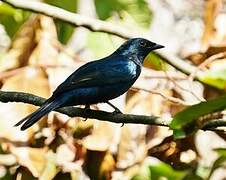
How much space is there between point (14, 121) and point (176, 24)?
2.49 m

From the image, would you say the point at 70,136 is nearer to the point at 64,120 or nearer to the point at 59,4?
the point at 64,120

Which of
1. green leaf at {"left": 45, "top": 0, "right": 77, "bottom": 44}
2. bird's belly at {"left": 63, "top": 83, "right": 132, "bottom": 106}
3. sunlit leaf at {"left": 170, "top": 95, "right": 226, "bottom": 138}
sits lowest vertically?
bird's belly at {"left": 63, "top": 83, "right": 132, "bottom": 106}

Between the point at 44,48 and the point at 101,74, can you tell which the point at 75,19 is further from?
the point at 101,74

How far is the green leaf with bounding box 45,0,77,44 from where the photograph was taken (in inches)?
149

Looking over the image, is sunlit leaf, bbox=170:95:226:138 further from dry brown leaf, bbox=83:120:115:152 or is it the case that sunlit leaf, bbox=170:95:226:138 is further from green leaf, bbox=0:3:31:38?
green leaf, bbox=0:3:31:38

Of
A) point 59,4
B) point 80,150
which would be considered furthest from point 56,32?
point 80,150

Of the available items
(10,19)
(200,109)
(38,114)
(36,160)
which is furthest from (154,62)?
(200,109)

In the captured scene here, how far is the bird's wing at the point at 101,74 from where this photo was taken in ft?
11.5

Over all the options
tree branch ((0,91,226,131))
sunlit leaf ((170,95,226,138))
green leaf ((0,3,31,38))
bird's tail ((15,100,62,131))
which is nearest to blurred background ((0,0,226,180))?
green leaf ((0,3,31,38))

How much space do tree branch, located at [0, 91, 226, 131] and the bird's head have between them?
0.74m

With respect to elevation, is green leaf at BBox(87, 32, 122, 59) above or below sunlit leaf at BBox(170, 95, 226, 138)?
below

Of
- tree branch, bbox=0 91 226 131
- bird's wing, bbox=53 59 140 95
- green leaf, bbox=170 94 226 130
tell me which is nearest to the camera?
green leaf, bbox=170 94 226 130

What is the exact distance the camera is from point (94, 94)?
3588mm

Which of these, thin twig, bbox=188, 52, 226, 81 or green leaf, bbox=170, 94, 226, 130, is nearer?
green leaf, bbox=170, 94, 226, 130
